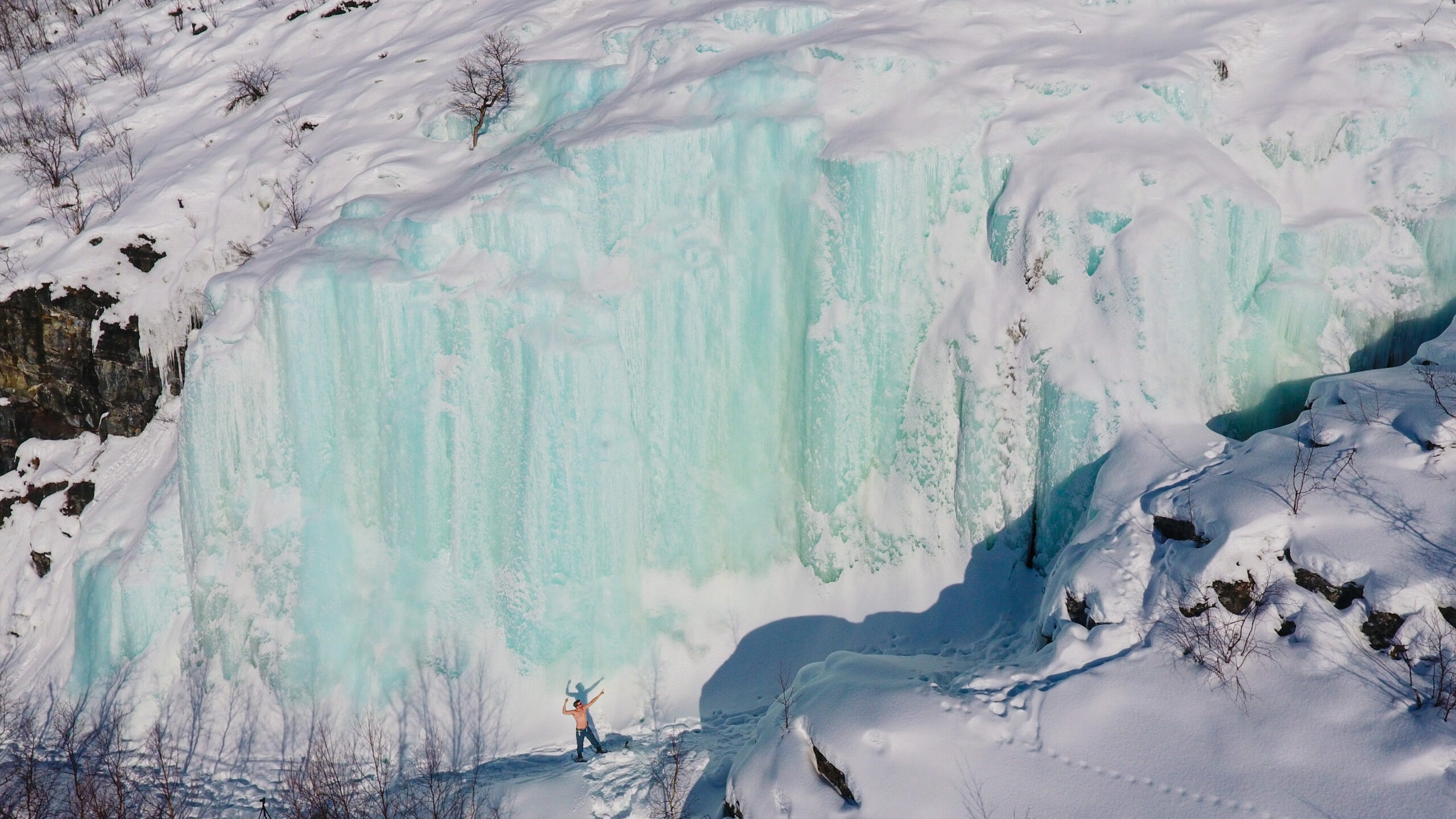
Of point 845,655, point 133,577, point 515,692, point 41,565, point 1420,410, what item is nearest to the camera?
point 1420,410

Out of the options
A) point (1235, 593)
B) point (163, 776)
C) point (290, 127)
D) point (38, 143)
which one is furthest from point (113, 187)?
point (1235, 593)

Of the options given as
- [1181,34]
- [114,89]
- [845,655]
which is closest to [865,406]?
[845,655]

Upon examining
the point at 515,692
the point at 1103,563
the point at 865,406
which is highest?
the point at 865,406

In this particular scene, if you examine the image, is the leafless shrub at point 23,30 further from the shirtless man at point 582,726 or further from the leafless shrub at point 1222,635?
the leafless shrub at point 1222,635

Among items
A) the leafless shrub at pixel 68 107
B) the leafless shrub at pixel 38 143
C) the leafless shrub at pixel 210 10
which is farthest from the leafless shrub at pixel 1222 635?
the leafless shrub at pixel 210 10

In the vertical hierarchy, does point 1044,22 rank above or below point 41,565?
above

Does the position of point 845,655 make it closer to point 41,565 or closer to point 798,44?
point 798,44

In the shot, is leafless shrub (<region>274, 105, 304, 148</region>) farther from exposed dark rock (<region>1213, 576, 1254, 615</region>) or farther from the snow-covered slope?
exposed dark rock (<region>1213, 576, 1254, 615</region>)
